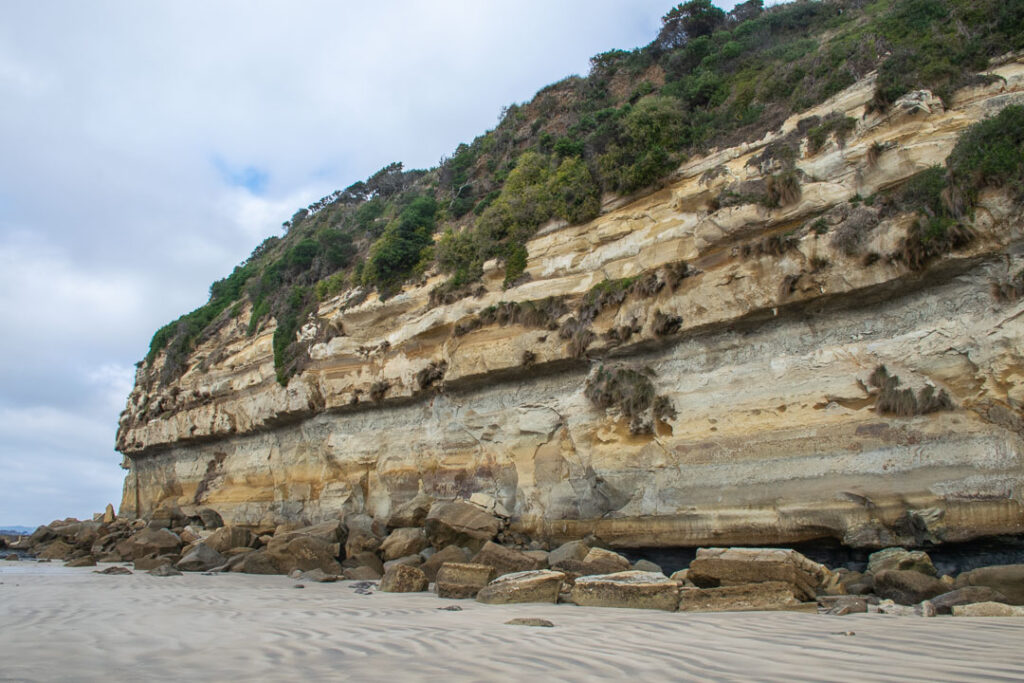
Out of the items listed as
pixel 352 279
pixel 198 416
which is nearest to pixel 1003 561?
pixel 352 279

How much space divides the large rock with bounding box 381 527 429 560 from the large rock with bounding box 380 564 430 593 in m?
3.67

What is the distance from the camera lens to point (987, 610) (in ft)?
20.1

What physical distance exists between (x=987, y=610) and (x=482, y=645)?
5.23 meters

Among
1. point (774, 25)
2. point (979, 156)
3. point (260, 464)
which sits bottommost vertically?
point (260, 464)

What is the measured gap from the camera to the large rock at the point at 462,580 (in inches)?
363

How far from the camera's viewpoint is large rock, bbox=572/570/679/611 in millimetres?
7430

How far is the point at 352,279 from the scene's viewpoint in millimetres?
22891

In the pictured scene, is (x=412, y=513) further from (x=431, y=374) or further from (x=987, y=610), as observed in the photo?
(x=987, y=610)

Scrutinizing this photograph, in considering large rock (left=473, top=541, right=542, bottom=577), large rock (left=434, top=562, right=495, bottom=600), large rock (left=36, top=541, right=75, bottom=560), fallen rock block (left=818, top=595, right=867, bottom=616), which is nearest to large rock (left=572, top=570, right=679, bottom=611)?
fallen rock block (left=818, top=595, right=867, bottom=616)

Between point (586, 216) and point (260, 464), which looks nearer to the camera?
Result: point (586, 216)

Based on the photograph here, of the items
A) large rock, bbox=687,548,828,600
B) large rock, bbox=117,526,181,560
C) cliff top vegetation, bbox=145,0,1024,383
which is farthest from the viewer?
large rock, bbox=117,526,181,560

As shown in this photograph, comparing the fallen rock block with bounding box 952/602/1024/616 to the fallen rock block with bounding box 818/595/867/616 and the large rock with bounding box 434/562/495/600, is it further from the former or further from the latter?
the large rock with bounding box 434/562/495/600

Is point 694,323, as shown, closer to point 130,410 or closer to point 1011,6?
point 1011,6

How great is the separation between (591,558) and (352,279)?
51.3 ft
